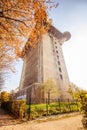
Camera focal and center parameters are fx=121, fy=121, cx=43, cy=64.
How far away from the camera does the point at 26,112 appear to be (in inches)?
477

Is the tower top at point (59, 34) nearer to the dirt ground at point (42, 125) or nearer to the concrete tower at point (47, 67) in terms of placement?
the concrete tower at point (47, 67)

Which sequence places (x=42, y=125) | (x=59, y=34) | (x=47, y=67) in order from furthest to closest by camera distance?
1. (x=59, y=34)
2. (x=47, y=67)
3. (x=42, y=125)

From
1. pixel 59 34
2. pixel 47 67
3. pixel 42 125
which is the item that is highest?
pixel 59 34

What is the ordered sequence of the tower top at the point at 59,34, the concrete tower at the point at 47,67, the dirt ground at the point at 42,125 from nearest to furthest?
the dirt ground at the point at 42,125 → the concrete tower at the point at 47,67 → the tower top at the point at 59,34

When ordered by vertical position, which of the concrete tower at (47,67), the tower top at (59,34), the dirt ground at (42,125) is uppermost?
the tower top at (59,34)

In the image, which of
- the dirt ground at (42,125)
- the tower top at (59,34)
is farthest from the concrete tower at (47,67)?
the dirt ground at (42,125)

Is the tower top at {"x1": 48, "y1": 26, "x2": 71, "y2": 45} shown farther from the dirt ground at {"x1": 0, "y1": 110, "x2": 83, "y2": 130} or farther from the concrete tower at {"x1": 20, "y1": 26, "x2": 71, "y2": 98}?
the dirt ground at {"x1": 0, "y1": 110, "x2": 83, "y2": 130}

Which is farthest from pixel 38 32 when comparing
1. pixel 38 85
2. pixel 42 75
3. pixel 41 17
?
pixel 42 75

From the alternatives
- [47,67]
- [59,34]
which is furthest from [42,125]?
[59,34]

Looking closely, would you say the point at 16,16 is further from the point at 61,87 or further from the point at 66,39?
the point at 66,39

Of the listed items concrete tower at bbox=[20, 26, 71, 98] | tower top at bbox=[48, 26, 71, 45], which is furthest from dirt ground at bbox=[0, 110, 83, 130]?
tower top at bbox=[48, 26, 71, 45]

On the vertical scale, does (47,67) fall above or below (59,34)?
below

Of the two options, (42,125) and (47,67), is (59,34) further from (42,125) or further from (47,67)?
(42,125)

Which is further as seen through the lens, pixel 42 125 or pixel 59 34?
pixel 59 34
